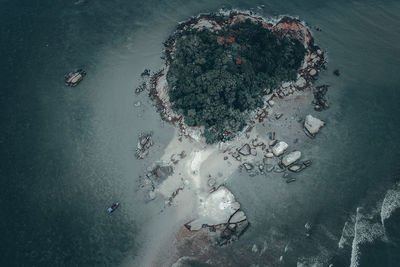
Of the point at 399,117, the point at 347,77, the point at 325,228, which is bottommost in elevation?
the point at 325,228

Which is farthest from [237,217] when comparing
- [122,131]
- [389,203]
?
[122,131]

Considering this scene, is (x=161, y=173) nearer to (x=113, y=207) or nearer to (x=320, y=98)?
(x=113, y=207)

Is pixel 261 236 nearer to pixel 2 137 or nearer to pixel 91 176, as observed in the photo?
pixel 91 176

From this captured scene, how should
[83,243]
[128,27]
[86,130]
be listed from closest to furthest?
1. [83,243]
2. [86,130]
3. [128,27]

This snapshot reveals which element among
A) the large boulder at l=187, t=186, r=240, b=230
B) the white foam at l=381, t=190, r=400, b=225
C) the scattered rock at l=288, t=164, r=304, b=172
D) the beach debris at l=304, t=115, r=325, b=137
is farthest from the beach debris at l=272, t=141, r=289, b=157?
the white foam at l=381, t=190, r=400, b=225

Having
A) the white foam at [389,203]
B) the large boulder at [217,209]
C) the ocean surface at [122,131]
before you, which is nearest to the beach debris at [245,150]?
the ocean surface at [122,131]

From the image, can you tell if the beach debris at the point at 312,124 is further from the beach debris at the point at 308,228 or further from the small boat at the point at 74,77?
the small boat at the point at 74,77

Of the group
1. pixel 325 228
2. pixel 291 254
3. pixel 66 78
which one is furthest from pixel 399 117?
pixel 66 78
